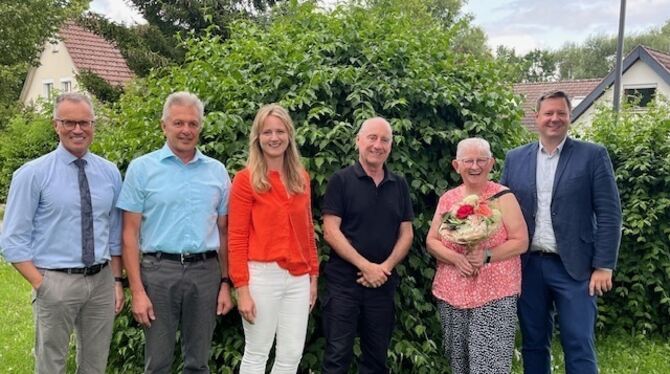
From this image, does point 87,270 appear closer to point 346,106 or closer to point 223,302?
point 223,302

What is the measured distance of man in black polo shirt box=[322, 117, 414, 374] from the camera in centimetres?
398

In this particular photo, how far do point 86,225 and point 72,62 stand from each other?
2766 cm

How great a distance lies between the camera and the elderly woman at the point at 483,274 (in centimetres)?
396

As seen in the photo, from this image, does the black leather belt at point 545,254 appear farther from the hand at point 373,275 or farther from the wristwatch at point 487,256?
the hand at point 373,275

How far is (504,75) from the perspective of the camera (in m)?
5.73

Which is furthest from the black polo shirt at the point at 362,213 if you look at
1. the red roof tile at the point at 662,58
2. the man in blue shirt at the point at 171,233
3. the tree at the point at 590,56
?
the tree at the point at 590,56

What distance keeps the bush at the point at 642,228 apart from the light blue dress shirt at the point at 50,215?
5.34m

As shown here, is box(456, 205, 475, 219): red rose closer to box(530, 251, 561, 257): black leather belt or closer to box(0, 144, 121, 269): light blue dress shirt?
box(530, 251, 561, 257): black leather belt

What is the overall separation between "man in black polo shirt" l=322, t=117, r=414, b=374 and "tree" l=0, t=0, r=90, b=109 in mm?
17434

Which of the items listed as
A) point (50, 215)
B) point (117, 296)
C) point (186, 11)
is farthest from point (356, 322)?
point (186, 11)

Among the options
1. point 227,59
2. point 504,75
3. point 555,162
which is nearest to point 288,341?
point 555,162

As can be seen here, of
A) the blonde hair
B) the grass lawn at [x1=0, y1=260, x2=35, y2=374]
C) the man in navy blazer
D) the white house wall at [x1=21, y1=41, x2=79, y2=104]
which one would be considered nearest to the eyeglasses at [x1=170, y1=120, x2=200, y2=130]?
the blonde hair

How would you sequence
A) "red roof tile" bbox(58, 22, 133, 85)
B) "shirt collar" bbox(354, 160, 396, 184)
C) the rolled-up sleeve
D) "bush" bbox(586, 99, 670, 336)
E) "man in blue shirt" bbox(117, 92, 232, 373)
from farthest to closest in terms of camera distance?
"red roof tile" bbox(58, 22, 133, 85) < "bush" bbox(586, 99, 670, 336) < "shirt collar" bbox(354, 160, 396, 184) < "man in blue shirt" bbox(117, 92, 232, 373) < the rolled-up sleeve

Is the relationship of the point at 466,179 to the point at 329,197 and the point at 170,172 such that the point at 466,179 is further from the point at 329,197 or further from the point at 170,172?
the point at 170,172
